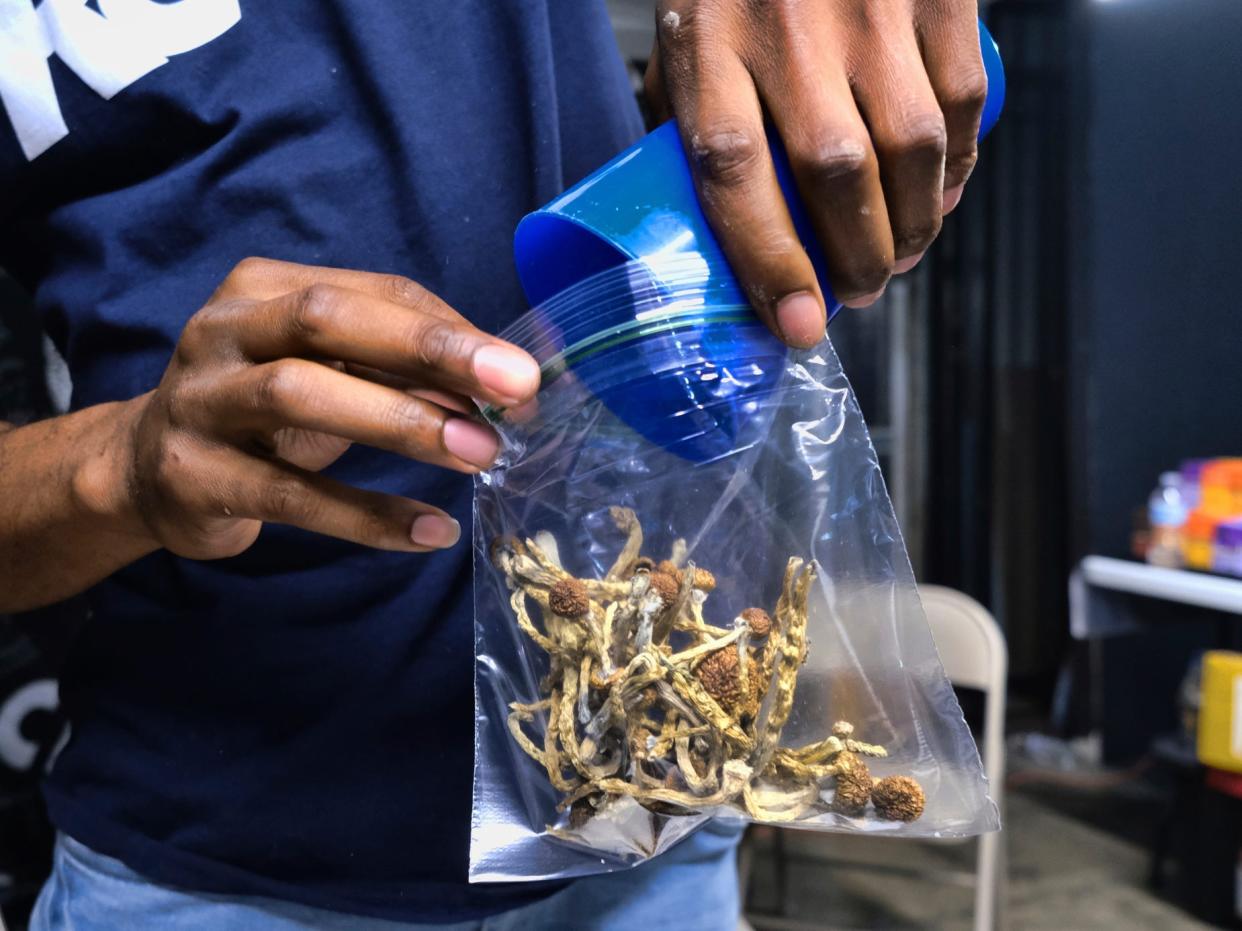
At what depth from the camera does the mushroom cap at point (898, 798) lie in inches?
17.1

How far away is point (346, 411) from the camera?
35cm

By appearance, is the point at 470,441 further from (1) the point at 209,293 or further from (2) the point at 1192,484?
(2) the point at 1192,484

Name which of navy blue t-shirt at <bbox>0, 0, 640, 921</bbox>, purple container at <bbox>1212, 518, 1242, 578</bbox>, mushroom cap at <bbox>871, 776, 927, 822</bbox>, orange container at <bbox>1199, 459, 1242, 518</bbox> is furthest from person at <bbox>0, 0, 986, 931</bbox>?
orange container at <bbox>1199, 459, 1242, 518</bbox>

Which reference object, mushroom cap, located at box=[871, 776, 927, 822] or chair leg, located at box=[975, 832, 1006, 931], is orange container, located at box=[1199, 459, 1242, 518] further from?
mushroom cap, located at box=[871, 776, 927, 822]

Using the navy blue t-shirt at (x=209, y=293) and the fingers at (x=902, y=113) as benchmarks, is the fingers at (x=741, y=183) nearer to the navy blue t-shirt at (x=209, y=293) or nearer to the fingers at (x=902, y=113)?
the fingers at (x=902, y=113)

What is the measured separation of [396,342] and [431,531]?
84mm

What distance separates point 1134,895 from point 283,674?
102 inches

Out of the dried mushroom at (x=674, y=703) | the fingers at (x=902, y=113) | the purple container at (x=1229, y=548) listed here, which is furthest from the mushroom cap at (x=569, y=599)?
the purple container at (x=1229, y=548)

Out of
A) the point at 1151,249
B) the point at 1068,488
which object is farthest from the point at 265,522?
the point at 1068,488

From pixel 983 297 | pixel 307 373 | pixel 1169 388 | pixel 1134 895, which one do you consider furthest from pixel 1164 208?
pixel 307 373

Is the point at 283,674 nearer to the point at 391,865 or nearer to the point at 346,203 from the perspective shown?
the point at 391,865

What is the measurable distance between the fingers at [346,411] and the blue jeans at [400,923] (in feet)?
1.12

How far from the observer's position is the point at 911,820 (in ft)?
1.45

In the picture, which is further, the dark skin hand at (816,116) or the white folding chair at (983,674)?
the white folding chair at (983,674)
